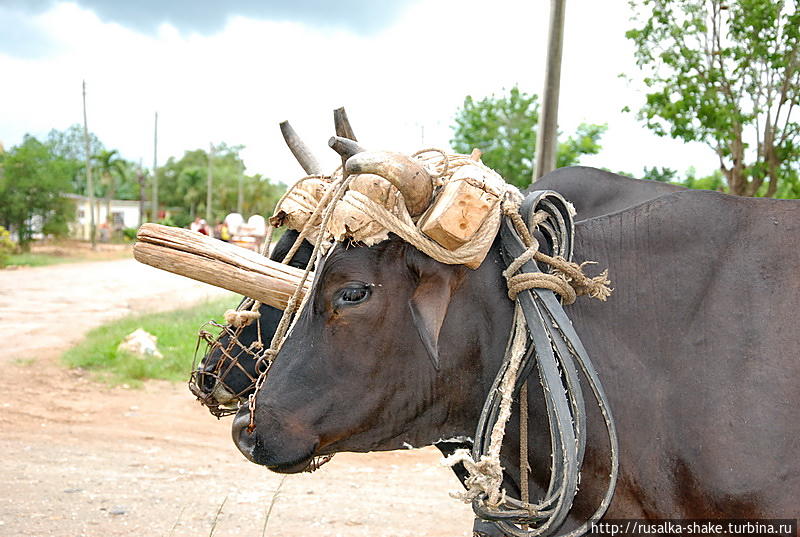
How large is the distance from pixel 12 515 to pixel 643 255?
418 centimetres

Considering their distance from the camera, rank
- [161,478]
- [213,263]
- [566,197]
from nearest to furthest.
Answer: [213,263] → [566,197] → [161,478]

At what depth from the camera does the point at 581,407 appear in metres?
2.33

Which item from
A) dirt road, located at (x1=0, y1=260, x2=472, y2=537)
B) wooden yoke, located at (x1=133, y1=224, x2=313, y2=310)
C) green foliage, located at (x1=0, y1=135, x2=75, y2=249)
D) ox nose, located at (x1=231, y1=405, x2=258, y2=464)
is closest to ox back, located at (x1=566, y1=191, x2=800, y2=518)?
ox nose, located at (x1=231, y1=405, x2=258, y2=464)

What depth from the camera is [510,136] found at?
17.2 meters

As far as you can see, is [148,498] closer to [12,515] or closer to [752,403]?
[12,515]

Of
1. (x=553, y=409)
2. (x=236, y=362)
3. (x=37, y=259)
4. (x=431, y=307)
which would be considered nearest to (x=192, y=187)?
(x=37, y=259)

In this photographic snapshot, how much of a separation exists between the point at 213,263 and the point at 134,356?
7718 mm

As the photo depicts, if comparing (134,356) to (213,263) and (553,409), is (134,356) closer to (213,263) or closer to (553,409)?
(213,263)

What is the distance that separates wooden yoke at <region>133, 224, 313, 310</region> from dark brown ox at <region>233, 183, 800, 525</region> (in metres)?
0.50

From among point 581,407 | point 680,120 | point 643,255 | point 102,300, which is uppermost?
point 680,120

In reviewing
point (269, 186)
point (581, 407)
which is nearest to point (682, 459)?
point (581, 407)

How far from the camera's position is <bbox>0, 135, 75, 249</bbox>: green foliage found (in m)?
34.8

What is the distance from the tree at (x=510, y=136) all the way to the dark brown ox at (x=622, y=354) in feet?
39.9

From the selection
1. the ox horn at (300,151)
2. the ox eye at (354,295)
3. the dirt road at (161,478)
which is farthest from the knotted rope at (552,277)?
the dirt road at (161,478)
